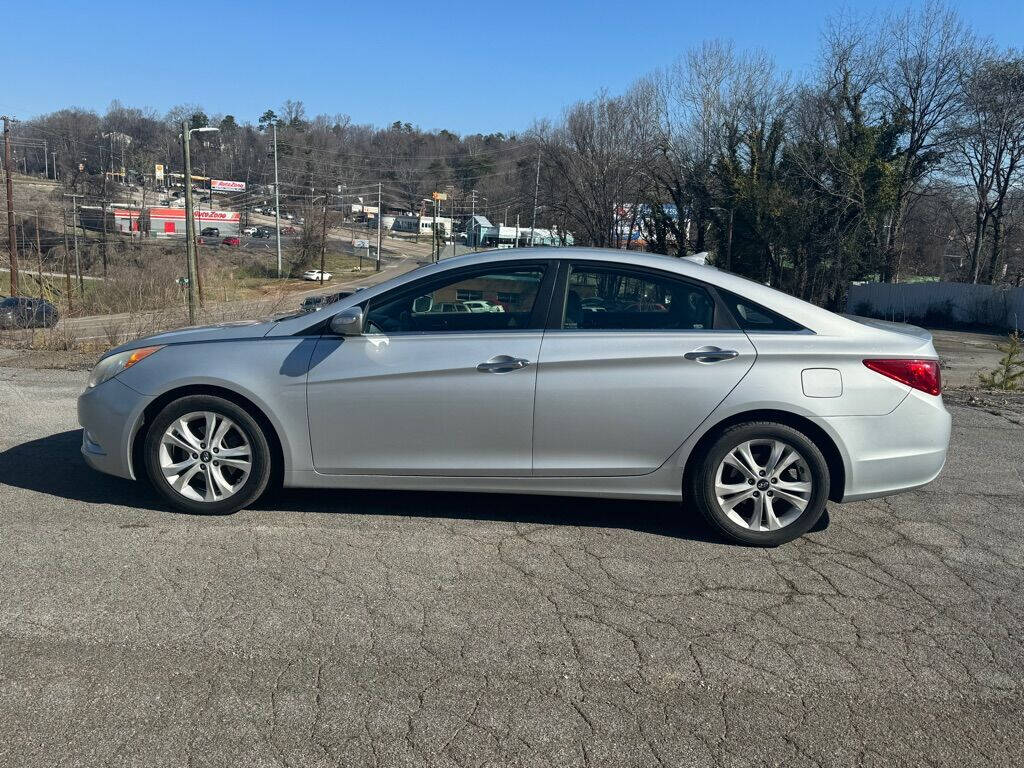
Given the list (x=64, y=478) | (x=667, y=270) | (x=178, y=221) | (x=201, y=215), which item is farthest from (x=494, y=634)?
(x=201, y=215)

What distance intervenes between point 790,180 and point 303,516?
38550mm

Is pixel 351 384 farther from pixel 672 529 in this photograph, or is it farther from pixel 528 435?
pixel 672 529

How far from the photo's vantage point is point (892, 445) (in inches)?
186

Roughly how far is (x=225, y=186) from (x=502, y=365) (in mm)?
118402

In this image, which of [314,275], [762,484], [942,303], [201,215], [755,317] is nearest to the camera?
[762,484]

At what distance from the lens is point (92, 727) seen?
2.88m

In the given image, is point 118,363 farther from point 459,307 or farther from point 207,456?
point 459,307

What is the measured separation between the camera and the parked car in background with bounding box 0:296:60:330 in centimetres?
1617

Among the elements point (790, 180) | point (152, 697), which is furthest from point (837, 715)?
point (790, 180)

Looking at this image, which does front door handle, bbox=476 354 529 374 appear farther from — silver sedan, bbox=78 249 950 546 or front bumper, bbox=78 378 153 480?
front bumper, bbox=78 378 153 480

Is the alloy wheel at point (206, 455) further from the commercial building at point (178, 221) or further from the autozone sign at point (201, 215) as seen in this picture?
the autozone sign at point (201, 215)

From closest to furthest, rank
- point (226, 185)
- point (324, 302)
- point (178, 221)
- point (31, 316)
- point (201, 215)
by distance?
point (324, 302), point (31, 316), point (178, 221), point (201, 215), point (226, 185)

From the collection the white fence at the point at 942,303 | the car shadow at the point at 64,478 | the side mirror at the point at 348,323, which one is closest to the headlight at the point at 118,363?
the car shadow at the point at 64,478

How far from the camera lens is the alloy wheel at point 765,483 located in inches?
184
